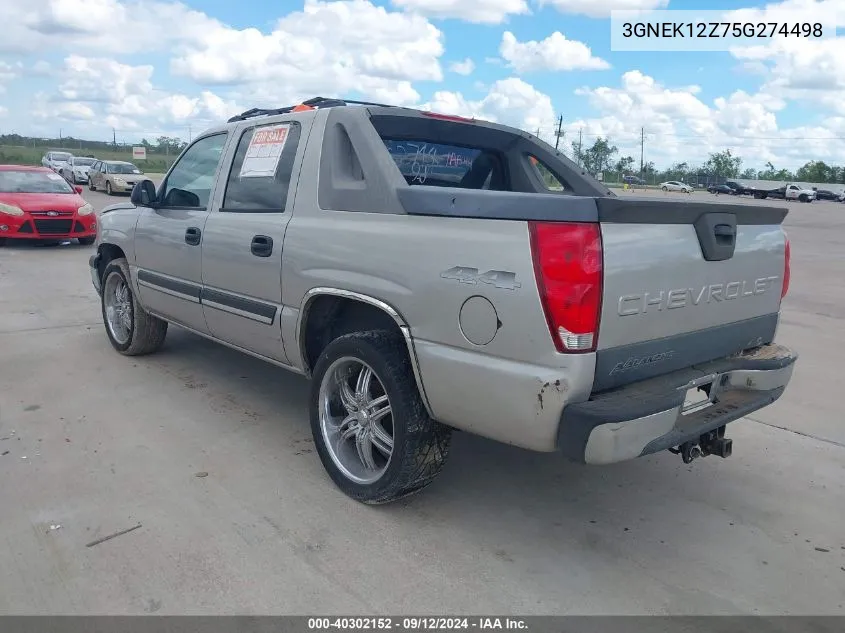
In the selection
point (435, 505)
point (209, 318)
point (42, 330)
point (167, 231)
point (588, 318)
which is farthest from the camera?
point (42, 330)

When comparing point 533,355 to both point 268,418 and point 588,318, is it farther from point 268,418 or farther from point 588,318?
point 268,418

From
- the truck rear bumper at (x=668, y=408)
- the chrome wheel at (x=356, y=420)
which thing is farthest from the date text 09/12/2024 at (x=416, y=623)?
the chrome wheel at (x=356, y=420)

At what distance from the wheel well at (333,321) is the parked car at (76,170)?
30900 millimetres

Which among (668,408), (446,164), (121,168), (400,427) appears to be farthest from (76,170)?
(668,408)

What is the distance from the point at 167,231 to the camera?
4.84 m

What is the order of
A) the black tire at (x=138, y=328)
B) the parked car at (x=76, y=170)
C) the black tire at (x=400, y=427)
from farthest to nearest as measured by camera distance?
the parked car at (x=76, y=170) → the black tire at (x=138, y=328) → the black tire at (x=400, y=427)

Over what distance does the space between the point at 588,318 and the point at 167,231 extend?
342 centimetres

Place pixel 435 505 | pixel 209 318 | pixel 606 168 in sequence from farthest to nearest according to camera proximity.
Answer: pixel 606 168, pixel 209 318, pixel 435 505

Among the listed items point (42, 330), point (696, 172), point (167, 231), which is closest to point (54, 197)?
point (42, 330)

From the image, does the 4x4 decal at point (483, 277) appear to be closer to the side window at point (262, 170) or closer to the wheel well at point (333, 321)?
the wheel well at point (333, 321)

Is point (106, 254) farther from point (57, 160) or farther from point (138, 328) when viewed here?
point (57, 160)

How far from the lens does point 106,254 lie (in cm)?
595

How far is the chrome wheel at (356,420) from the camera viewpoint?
132 inches

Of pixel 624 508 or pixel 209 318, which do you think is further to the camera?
pixel 209 318
